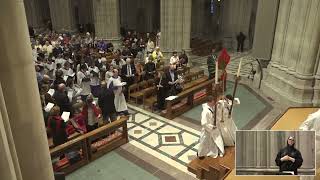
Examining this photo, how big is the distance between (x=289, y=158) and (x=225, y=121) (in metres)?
2.85

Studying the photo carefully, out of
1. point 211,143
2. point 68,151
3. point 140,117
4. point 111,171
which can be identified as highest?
point 211,143

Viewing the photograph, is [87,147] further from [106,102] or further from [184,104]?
[184,104]

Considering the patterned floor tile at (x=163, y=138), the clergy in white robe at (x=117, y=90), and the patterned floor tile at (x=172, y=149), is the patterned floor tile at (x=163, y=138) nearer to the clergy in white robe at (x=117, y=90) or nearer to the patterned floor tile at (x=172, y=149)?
the patterned floor tile at (x=172, y=149)

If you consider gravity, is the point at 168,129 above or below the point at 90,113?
below

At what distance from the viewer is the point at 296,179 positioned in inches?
221

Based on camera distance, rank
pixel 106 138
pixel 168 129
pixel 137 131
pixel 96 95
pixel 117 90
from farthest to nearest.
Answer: pixel 96 95, pixel 117 90, pixel 168 129, pixel 137 131, pixel 106 138

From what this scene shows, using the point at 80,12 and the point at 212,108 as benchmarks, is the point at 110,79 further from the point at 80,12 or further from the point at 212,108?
the point at 80,12

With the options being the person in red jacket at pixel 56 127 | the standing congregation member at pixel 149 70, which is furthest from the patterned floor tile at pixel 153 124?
the person in red jacket at pixel 56 127

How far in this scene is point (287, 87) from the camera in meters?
10.4

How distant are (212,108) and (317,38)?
548 cm

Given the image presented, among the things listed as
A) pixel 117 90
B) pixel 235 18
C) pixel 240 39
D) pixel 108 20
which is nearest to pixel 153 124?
pixel 117 90

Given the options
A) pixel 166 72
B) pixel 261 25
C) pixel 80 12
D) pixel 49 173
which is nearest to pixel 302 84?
pixel 261 25

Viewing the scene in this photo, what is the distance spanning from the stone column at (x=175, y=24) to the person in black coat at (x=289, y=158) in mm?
11773

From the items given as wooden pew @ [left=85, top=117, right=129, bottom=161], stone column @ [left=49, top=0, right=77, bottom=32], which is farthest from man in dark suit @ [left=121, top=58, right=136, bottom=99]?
stone column @ [left=49, top=0, right=77, bottom=32]
